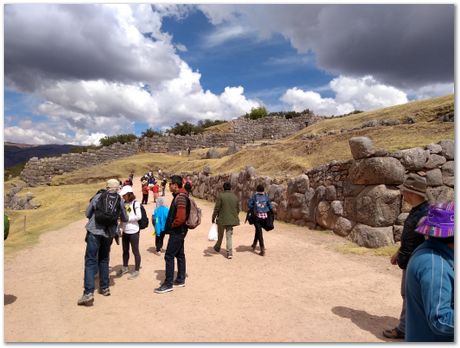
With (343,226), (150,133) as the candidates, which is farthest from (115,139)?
(343,226)

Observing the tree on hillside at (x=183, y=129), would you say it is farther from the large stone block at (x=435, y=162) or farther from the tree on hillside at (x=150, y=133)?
the large stone block at (x=435, y=162)

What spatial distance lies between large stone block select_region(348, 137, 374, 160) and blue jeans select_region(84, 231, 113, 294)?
6559 mm

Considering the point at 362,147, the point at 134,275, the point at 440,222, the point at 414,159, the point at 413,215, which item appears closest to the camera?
the point at 440,222

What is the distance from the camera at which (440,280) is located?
2320 millimetres

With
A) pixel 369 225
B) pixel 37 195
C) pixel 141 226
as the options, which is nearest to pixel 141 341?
pixel 141 226

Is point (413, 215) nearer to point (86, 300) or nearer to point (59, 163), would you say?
point (86, 300)

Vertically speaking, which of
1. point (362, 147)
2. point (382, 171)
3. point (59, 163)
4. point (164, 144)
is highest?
point (164, 144)

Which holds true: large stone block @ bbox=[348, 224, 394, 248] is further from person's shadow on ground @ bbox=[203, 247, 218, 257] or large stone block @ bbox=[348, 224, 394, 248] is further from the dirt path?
person's shadow on ground @ bbox=[203, 247, 218, 257]

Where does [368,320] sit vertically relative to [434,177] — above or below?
below

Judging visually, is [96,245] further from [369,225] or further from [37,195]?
[37,195]

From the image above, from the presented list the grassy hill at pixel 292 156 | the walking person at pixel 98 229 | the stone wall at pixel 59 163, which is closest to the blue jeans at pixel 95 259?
the walking person at pixel 98 229

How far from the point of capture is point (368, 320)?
529 cm

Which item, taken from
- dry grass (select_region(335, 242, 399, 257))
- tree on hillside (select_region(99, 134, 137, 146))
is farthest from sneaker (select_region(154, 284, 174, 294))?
tree on hillside (select_region(99, 134, 137, 146))

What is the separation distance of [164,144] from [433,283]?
46593mm
